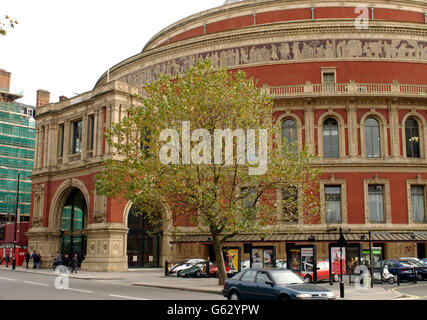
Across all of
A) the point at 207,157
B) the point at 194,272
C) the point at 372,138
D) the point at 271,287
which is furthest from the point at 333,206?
the point at 271,287

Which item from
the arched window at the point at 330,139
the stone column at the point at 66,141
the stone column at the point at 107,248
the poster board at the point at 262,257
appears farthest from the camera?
the stone column at the point at 66,141

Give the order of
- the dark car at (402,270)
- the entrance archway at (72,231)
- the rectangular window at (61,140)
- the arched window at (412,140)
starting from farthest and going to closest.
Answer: the rectangular window at (61,140)
the entrance archway at (72,231)
the arched window at (412,140)
the dark car at (402,270)

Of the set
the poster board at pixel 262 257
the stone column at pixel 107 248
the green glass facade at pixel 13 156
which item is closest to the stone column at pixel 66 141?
the stone column at pixel 107 248

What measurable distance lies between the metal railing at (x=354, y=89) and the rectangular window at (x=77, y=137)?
1817 cm

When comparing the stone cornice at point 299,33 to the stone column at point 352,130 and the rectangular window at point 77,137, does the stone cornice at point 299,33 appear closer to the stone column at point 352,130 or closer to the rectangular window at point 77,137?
the stone column at point 352,130

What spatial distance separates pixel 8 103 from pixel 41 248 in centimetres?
3925

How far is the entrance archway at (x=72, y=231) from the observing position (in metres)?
46.6

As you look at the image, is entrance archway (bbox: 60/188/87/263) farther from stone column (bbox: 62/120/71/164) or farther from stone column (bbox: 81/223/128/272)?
stone column (bbox: 81/223/128/272)

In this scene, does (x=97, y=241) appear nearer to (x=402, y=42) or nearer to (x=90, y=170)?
(x=90, y=170)

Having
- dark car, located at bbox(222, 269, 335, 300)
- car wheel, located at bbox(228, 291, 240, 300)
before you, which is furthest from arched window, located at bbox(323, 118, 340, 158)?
car wheel, located at bbox(228, 291, 240, 300)

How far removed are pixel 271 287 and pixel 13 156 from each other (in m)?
69.1

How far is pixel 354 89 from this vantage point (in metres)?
42.4

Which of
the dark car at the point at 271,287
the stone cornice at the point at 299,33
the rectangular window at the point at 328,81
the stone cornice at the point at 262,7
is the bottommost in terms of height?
the dark car at the point at 271,287

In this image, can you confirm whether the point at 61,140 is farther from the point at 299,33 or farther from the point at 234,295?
the point at 234,295
